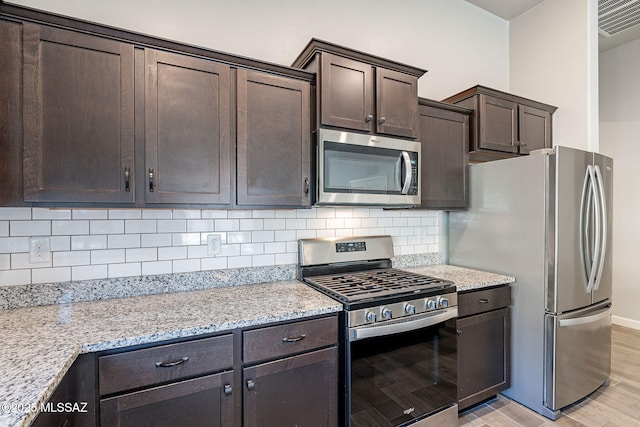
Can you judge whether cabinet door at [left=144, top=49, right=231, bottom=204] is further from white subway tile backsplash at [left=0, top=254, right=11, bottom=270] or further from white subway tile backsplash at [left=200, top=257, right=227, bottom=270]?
→ white subway tile backsplash at [left=0, top=254, right=11, bottom=270]

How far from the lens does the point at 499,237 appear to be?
7.88ft

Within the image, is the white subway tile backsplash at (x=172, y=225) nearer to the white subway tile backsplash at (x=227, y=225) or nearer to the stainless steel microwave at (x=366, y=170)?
the white subway tile backsplash at (x=227, y=225)

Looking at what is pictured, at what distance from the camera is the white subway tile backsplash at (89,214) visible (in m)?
1.64

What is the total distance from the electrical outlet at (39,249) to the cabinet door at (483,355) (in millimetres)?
2402

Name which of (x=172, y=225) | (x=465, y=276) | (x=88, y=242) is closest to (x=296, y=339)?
(x=172, y=225)

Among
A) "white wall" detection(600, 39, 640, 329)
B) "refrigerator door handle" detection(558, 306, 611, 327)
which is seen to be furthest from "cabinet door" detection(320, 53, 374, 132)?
"white wall" detection(600, 39, 640, 329)

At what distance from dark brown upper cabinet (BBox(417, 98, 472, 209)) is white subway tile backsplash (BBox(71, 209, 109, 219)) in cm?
208

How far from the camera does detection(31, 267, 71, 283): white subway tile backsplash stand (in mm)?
1565

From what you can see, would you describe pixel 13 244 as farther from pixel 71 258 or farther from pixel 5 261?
pixel 71 258

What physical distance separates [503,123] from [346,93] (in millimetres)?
1579

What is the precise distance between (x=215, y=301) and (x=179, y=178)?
2.19 ft

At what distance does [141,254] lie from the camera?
178 centimetres

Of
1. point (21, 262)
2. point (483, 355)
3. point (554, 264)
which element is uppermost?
point (21, 262)

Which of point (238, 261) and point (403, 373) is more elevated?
point (238, 261)
